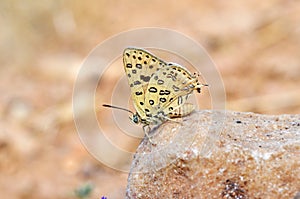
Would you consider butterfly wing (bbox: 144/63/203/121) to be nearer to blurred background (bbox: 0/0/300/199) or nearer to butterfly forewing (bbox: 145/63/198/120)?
butterfly forewing (bbox: 145/63/198/120)

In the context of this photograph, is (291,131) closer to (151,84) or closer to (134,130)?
(151,84)

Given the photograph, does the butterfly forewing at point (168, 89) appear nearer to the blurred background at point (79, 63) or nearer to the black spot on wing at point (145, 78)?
the black spot on wing at point (145, 78)

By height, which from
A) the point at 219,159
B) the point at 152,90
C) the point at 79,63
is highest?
the point at 79,63

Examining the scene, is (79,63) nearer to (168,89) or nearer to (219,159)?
(168,89)

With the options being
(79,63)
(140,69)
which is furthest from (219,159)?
(79,63)

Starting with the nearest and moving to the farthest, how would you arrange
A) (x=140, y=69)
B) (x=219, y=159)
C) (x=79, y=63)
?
(x=219, y=159) → (x=140, y=69) → (x=79, y=63)

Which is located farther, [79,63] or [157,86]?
[79,63]

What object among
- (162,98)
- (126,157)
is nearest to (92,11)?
(126,157)

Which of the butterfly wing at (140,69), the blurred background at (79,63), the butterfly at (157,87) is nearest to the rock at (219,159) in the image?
the butterfly at (157,87)
